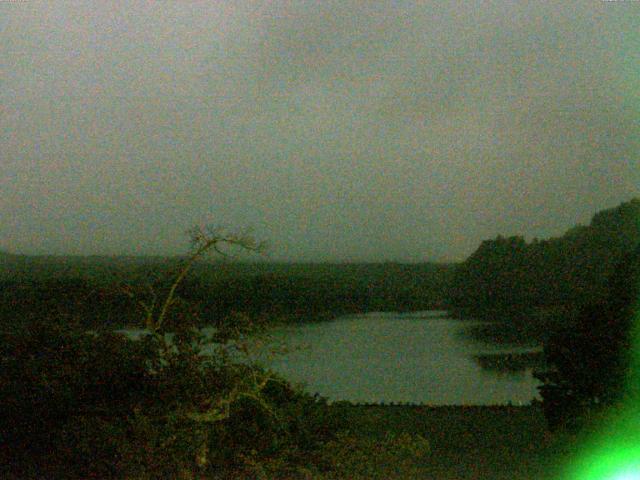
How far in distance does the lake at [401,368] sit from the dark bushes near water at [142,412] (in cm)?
358

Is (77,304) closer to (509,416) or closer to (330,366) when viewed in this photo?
(509,416)

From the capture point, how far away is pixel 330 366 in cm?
1722

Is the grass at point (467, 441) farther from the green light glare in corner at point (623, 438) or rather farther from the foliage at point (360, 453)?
the green light glare in corner at point (623, 438)

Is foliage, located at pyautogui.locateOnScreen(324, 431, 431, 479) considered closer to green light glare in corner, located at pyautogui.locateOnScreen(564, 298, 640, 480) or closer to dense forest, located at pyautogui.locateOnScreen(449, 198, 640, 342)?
green light glare in corner, located at pyautogui.locateOnScreen(564, 298, 640, 480)

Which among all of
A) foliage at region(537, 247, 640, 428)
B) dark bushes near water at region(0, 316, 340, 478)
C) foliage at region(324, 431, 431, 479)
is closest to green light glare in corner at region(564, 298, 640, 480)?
foliage at region(537, 247, 640, 428)

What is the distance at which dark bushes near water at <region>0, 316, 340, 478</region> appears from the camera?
687 centimetres

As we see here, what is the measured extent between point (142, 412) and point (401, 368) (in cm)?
1233

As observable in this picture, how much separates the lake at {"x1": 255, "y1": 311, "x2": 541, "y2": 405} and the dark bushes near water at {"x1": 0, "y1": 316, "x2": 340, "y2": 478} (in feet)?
11.7

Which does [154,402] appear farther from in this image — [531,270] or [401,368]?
[531,270]

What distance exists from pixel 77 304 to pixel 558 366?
586cm

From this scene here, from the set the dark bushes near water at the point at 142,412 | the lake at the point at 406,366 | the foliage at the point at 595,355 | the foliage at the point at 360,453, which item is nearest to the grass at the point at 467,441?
the foliage at the point at 360,453

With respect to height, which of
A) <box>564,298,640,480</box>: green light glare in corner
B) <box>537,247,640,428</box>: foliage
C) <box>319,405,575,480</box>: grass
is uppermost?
<box>537,247,640,428</box>: foliage

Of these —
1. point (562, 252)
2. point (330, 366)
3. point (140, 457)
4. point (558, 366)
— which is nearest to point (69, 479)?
point (140, 457)

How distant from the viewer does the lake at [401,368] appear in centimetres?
1538
